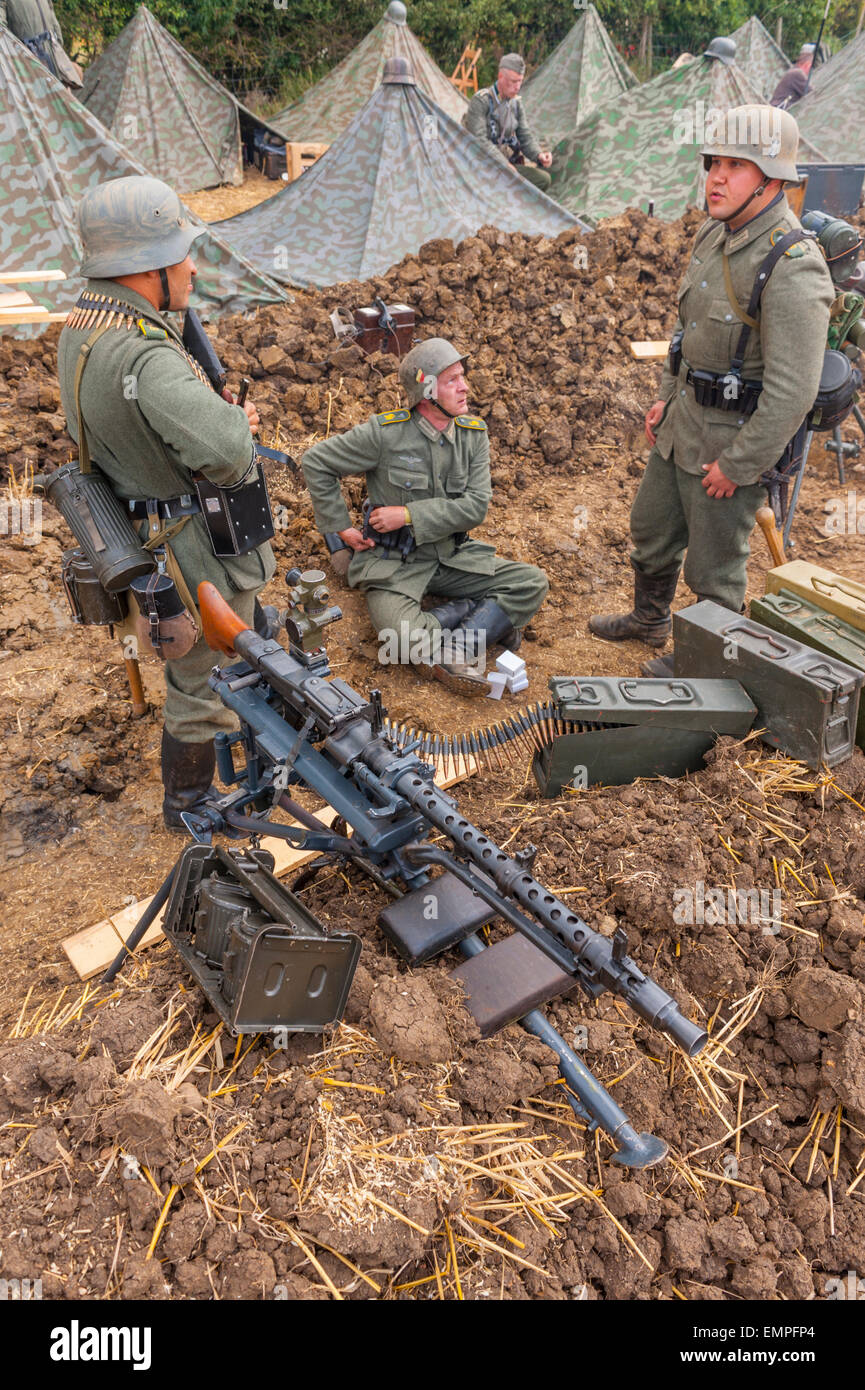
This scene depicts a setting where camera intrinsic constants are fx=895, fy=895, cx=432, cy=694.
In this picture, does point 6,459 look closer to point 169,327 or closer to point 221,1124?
point 169,327

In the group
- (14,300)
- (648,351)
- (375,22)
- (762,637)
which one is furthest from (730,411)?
(375,22)

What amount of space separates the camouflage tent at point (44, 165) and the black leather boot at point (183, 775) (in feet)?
16.2

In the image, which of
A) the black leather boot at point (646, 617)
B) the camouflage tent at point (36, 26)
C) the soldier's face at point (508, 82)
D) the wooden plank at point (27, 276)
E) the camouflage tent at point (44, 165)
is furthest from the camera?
the soldier's face at point (508, 82)

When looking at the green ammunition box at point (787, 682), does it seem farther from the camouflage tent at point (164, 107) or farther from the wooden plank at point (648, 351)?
the camouflage tent at point (164, 107)

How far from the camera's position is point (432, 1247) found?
196 centimetres

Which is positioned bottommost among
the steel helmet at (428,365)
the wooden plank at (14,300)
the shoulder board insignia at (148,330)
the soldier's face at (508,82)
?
the steel helmet at (428,365)

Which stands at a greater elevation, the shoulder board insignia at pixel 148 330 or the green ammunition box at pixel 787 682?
the shoulder board insignia at pixel 148 330

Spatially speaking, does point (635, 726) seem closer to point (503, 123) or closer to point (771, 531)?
point (771, 531)

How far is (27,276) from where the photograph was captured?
273 inches

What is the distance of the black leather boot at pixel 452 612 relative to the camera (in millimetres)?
5246

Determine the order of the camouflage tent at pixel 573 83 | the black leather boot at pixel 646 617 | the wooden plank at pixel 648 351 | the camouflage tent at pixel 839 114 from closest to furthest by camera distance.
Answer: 1. the black leather boot at pixel 646 617
2. the wooden plank at pixel 648 351
3. the camouflage tent at pixel 839 114
4. the camouflage tent at pixel 573 83

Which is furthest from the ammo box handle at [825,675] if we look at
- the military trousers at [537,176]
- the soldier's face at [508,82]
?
the military trousers at [537,176]

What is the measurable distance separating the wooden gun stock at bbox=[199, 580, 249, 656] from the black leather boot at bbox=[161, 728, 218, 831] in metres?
0.93
